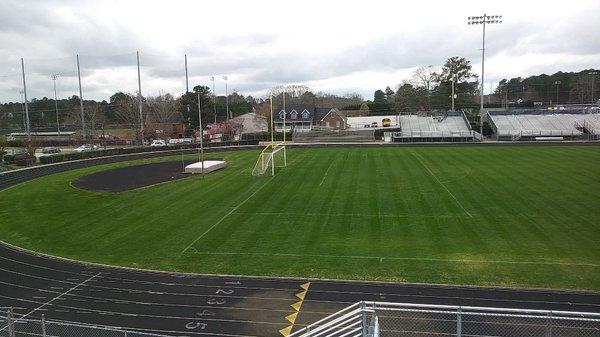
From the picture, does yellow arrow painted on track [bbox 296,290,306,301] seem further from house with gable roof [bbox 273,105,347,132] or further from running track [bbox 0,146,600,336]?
house with gable roof [bbox 273,105,347,132]

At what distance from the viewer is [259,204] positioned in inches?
1111

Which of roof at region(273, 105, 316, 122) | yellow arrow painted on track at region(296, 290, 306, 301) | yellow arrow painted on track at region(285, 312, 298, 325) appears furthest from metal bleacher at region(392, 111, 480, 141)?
yellow arrow painted on track at region(285, 312, 298, 325)

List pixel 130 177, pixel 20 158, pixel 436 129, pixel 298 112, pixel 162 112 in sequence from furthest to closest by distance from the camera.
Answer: pixel 162 112 < pixel 298 112 < pixel 436 129 < pixel 20 158 < pixel 130 177

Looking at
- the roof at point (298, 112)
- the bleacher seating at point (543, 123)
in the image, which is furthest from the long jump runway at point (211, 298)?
the roof at point (298, 112)

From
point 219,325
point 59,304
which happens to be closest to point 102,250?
point 59,304

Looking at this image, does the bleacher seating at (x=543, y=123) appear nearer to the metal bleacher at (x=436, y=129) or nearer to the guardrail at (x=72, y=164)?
the metal bleacher at (x=436, y=129)

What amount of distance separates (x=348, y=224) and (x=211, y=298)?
9.60m

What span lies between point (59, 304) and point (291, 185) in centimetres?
2009

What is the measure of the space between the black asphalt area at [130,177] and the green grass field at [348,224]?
1795mm

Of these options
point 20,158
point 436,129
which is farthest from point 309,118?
point 20,158

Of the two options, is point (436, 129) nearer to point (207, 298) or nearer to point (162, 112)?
point (162, 112)

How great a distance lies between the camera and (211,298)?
15648 mm

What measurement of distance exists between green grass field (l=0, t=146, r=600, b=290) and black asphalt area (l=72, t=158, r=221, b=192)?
5.89ft

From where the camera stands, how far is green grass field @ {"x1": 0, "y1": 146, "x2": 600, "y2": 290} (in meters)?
17.8
